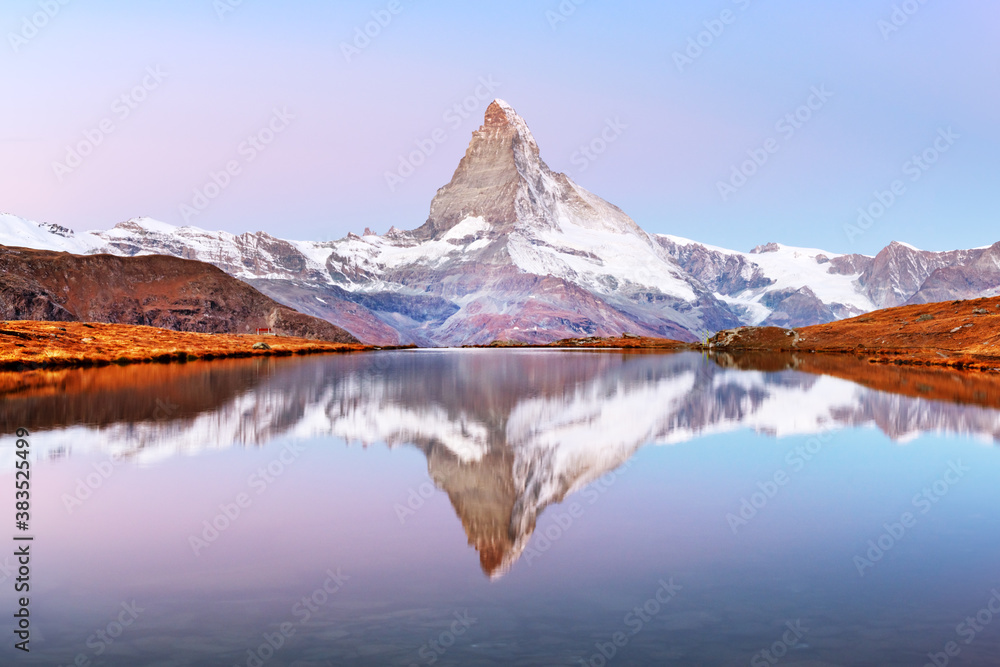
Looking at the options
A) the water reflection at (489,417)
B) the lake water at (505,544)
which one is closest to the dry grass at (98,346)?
the water reflection at (489,417)

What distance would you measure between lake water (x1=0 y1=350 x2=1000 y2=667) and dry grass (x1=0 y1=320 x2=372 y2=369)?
145ft

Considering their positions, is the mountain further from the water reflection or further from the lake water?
the lake water

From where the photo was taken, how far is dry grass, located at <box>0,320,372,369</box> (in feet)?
216

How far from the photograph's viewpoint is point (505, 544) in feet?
41.8

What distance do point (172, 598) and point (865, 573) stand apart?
32.8 ft

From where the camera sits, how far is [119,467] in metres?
19.1

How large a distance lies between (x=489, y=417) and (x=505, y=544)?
17.5 meters

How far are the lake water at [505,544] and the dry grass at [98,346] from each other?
44.3 metres

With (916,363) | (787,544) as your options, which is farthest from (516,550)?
(916,363)

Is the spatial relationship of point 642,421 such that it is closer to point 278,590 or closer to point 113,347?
point 278,590

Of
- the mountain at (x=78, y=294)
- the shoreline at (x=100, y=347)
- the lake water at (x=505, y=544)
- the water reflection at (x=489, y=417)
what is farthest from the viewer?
the mountain at (x=78, y=294)

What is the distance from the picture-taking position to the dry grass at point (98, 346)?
216 ft

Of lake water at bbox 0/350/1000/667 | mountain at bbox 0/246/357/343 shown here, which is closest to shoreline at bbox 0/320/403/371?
lake water at bbox 0/350/1000/667

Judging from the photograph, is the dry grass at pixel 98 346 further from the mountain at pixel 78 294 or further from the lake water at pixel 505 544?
the mountain at pixel 78 294
